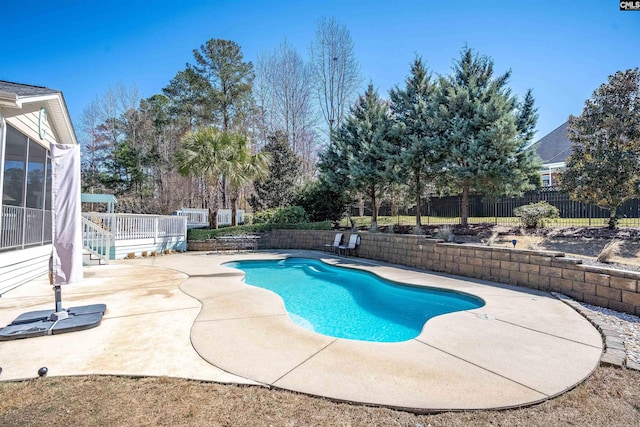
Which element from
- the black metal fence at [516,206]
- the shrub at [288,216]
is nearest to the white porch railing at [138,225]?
the shrub at [288,216]

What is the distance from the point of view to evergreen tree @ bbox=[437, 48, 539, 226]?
10.7 metres

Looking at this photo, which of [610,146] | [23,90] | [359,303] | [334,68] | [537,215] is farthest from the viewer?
[334,68]

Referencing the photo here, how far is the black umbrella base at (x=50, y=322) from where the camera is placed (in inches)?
142

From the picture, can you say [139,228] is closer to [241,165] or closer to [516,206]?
[241,165]

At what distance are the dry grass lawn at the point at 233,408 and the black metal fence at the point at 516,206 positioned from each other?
10.8 meters

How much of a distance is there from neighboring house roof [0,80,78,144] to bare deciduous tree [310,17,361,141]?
14.6 meters

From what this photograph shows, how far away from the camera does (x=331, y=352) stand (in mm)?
3232

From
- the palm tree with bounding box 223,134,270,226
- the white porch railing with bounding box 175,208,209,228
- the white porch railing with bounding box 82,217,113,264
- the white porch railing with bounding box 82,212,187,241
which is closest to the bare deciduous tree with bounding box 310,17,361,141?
the palm tree with bounding box 223,134,270,226

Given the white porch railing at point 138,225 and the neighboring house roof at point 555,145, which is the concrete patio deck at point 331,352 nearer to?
the white porch railing at point 138,225

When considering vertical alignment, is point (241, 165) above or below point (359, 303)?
above

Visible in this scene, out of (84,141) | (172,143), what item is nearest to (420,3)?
(172,143)

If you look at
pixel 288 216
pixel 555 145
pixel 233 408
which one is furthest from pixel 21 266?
pixel 555 145

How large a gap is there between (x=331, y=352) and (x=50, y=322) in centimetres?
372

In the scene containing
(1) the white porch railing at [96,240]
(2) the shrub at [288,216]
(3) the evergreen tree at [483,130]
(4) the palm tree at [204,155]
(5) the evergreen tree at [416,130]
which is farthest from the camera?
(2) the shrub at [288,216]
